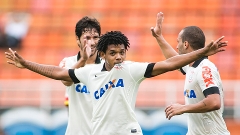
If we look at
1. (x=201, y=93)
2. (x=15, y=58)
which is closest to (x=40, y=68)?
(x=15, y=58)

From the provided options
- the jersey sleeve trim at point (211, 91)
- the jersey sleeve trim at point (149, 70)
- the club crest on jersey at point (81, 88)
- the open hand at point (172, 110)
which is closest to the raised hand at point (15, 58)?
the club crest on jersey at point (81, 88)

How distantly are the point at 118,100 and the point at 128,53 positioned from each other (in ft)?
34.2

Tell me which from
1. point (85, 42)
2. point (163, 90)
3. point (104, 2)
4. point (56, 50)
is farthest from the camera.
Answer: point (104, 2)

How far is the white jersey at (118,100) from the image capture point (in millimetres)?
6055

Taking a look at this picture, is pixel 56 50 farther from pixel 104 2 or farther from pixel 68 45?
pixel 104 2

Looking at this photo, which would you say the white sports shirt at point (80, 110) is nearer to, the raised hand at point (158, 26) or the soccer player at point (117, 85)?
the soccer player at point (117, 85)

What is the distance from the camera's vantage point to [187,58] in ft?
19.2

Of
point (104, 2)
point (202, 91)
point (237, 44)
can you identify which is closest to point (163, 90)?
point (237, 44)

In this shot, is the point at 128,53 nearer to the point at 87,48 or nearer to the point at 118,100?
the point at 87,48

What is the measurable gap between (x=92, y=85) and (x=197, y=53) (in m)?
1.19

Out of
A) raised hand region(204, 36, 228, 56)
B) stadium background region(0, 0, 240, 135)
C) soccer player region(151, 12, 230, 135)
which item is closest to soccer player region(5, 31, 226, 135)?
raised hand region(204, 36, 228, 56)

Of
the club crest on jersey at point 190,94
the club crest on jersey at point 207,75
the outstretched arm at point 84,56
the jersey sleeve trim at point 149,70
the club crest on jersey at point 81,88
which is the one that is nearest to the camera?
the jersey sleeve trim at point 149,70

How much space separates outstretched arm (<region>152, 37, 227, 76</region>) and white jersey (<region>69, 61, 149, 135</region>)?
167 mm

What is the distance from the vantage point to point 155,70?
6.00m
